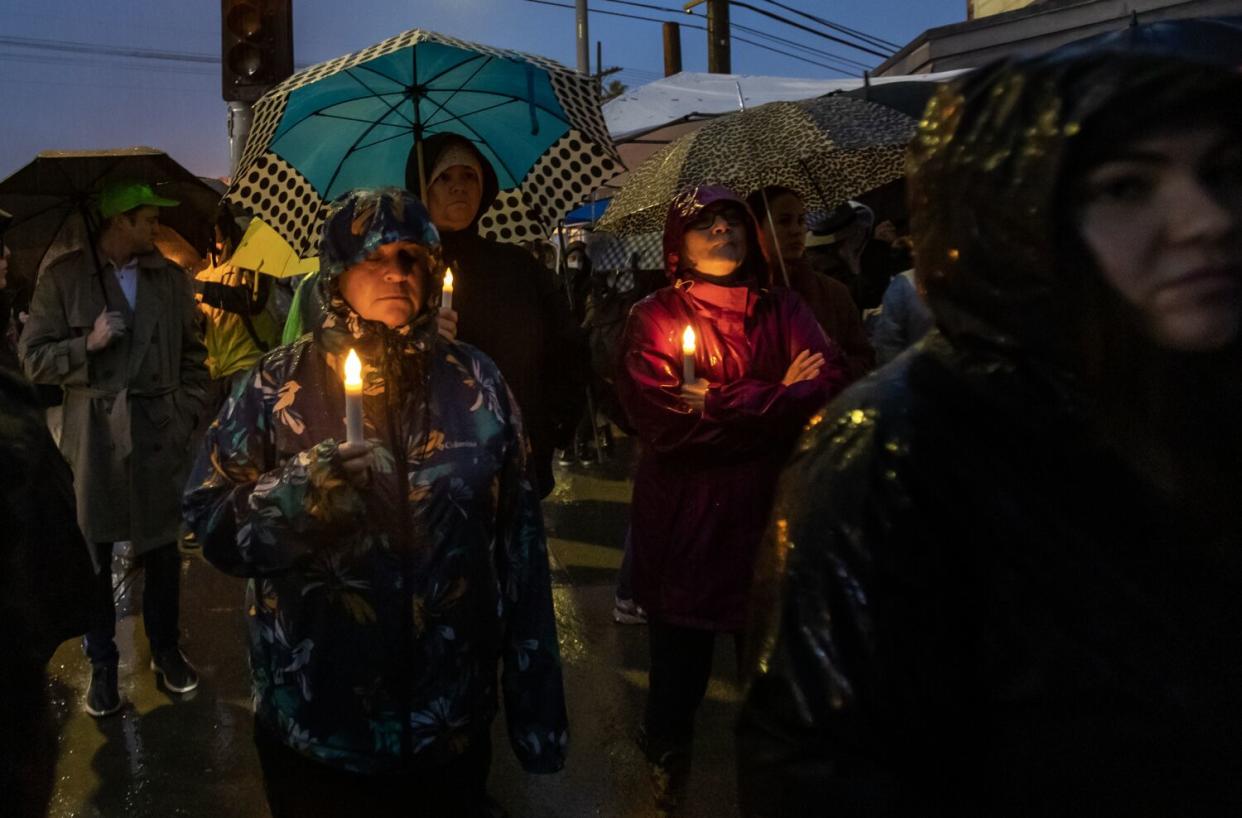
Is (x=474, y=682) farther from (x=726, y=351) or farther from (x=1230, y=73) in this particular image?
(x=1230, y=73)

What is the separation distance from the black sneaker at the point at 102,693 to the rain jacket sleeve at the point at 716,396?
2492 millimetres

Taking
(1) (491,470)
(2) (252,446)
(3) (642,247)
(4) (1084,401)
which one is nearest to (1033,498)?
(4) (1084,401)

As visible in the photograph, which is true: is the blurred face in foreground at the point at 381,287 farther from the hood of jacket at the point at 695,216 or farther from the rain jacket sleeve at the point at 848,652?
the rain jacket sleeve at the point at 848,652

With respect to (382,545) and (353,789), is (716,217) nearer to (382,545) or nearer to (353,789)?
(382,545)

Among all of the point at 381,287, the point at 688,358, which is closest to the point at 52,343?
the point at 381,287

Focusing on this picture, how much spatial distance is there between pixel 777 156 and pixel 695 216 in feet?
4.10

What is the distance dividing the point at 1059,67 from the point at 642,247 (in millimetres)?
9937

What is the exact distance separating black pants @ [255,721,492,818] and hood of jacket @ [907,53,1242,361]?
1739 millimetres

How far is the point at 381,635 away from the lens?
2330 mm

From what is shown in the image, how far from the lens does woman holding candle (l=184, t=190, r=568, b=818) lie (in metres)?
2.33

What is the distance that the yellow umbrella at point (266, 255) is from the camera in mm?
6008

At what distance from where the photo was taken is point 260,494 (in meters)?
2.32

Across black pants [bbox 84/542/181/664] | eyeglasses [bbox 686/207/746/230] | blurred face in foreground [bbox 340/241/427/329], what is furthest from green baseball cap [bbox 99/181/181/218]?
blurred face in foreground [bbox 340/241/427/329]

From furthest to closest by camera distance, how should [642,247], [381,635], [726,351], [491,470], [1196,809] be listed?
[642,247] → [726,351] → [491,470] → [381,635] → [1196,809]
